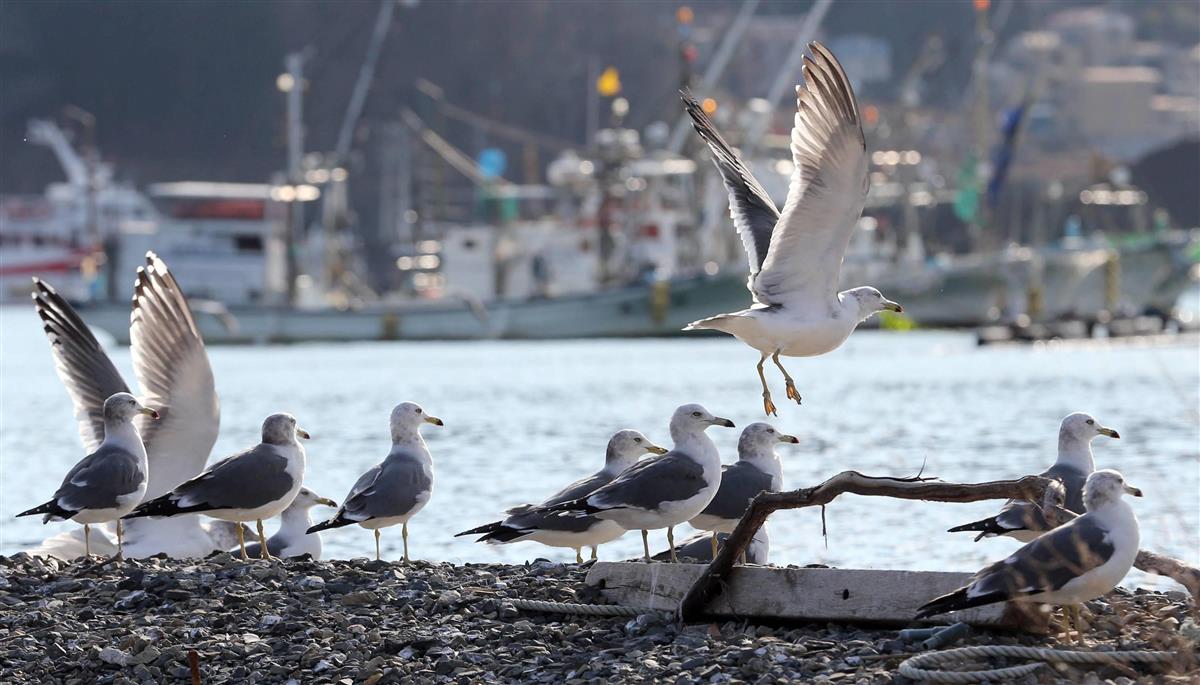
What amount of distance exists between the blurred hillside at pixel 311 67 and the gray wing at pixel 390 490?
53323mm

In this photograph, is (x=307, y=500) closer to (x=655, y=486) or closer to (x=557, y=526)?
(x=557, y=526)

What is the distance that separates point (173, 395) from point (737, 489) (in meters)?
2.45

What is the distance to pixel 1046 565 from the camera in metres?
4.71

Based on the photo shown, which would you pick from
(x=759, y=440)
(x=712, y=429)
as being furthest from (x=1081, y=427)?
(x=712, y=429)

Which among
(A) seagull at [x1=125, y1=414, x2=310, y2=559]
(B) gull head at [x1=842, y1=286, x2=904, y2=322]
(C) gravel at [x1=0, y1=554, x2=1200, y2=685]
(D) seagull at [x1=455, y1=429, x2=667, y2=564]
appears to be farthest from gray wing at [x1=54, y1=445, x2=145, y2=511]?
(B) gull head at [x1=842, y1=286, x2=904, y2=322]

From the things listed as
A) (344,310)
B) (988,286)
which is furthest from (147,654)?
(988,286)

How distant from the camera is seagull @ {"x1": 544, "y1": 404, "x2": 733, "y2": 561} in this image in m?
6.04

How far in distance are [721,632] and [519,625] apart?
585mm

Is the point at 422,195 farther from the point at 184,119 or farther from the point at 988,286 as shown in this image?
the point at 988,286

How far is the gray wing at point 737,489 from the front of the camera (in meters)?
6.50

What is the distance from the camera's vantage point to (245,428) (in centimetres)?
1953

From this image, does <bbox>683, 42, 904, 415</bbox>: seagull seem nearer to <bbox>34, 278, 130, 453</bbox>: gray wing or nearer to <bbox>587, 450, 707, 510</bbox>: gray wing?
<bbox>587, 450, 707, 510</bbox>: gray wing

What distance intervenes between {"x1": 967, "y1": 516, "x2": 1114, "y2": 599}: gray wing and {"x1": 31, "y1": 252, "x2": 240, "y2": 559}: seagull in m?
3.85

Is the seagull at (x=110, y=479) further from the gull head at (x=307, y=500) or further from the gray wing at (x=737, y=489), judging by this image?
the gray wing at (x=737, y=489)
